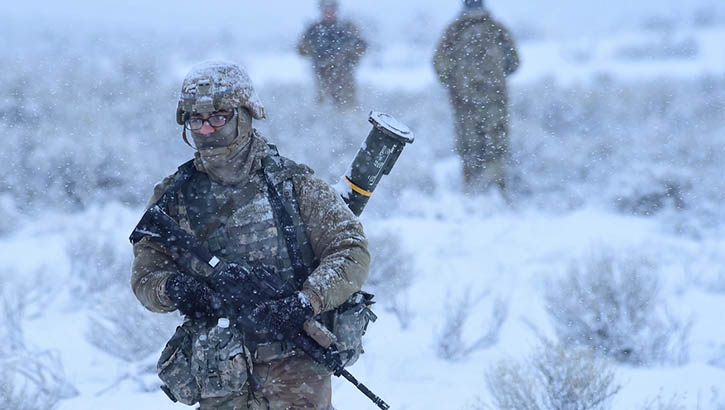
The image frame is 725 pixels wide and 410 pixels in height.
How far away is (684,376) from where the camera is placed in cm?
504

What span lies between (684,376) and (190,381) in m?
3.60

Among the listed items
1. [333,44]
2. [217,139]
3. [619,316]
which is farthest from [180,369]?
[333,44]

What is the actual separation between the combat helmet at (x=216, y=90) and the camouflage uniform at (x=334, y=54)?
11.1m

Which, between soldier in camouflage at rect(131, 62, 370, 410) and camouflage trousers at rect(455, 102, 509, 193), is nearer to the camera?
soldier in camouflage at rect(131, 62, 370, 410)

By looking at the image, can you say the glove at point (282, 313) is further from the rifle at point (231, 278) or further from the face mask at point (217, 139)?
the face mask at point (217, 139)

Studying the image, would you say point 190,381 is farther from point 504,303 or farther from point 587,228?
point 587,228

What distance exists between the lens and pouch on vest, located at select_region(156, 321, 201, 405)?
8.68ft

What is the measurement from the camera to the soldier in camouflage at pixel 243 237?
8.70ft

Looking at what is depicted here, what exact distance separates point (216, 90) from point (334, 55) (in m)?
11.7

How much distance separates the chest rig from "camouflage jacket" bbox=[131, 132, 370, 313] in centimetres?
5

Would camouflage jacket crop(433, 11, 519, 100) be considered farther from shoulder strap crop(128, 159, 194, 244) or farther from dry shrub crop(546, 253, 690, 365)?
shoulder strap crop(128, 159, 194, 244)

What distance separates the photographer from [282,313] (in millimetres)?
2504

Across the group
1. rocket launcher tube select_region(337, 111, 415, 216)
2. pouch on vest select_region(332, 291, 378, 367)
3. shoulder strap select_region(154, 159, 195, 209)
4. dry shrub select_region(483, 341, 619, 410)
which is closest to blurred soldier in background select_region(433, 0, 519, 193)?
dry shrub select_region(483, 341, 619, 410)

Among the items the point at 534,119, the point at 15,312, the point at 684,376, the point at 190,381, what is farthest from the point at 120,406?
the point at 534,119
